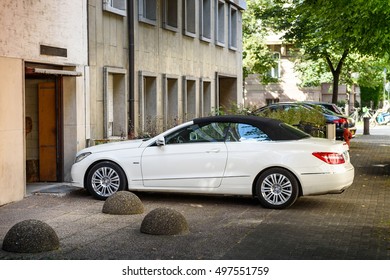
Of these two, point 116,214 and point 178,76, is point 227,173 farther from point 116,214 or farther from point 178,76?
point 178,76

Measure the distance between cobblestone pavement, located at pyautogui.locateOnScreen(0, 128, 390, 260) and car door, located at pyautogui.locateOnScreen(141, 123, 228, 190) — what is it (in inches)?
16.7

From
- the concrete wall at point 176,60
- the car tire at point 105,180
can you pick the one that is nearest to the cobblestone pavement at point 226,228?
the car tire at point 105,180

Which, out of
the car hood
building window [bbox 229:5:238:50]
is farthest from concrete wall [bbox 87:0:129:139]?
building window [bbox 229:5:238:50]

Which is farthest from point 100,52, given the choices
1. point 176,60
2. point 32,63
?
point 176,60

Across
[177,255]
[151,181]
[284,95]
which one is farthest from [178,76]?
[284,95]

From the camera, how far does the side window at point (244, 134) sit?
1462 cm

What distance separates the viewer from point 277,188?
1426cm

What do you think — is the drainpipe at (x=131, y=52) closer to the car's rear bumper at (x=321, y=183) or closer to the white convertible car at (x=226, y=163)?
the white convertible car at (x=226, y=163)

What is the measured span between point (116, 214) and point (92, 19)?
6934mm

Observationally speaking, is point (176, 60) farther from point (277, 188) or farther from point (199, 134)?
point (277, 188)

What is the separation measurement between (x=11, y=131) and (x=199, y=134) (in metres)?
3.36

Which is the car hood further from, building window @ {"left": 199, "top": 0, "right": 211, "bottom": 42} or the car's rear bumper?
building window @ {"left": 199, "top": 0, "right": 211, "bottom": 42}

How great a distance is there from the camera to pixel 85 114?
730 inches

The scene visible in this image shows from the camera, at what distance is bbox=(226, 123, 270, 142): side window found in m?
14.6
